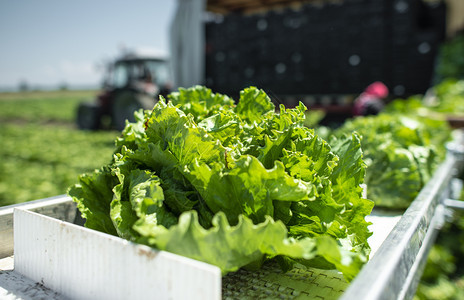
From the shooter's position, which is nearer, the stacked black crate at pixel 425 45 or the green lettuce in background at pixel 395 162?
the green lettuce in background at pixel 395 162

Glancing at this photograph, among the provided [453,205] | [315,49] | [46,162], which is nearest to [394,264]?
[453,205]

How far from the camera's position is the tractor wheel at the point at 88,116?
12211 millimetres

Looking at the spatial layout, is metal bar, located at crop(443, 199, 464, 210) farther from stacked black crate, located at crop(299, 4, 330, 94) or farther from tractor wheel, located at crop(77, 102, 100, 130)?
tractor wheel, located at crop(77, 102, 100, 130)

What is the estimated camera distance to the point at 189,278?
2.56ft

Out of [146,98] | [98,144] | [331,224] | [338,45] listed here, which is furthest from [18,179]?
[338,45]

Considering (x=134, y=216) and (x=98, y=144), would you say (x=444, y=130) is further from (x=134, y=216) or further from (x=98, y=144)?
(x=98, y=144)

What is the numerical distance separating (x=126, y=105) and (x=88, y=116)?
2.50 meters

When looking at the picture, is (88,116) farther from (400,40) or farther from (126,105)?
(400,40)

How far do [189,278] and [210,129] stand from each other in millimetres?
559

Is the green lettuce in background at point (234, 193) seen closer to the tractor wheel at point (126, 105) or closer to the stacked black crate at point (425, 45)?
the stacked black crate at point (425, 45)

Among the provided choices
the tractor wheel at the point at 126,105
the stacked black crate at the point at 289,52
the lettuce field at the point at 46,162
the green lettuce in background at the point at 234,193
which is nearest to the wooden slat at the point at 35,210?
the green lettuce in background at the point at 234,193

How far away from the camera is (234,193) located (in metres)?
1.09

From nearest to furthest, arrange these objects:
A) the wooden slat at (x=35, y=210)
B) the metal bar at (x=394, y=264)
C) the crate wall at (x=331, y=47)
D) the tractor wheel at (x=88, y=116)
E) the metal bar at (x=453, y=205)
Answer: the metal bar at (x=394, y=264) → the wooden slat at (x=35, y=210) → the metal bar at (x=453, y=205) → the crate wall at (x=331, y=47) → the tractor wheel at (x=88, y=116)

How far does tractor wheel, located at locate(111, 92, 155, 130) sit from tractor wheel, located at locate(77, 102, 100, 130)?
0.95 meters
